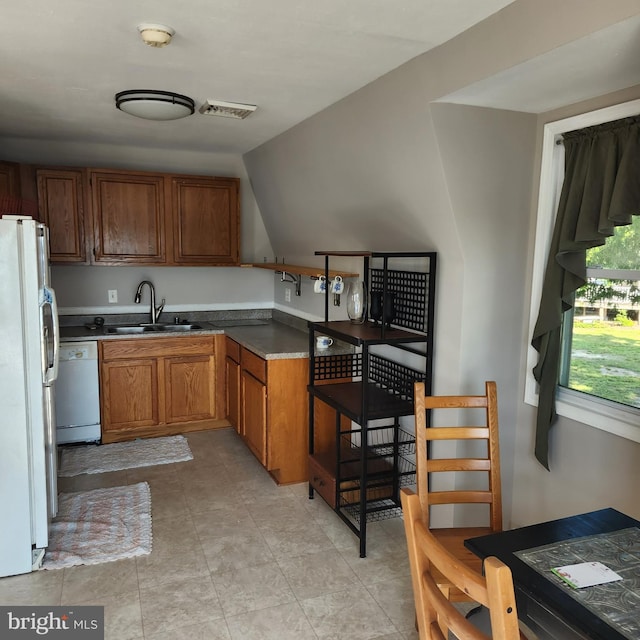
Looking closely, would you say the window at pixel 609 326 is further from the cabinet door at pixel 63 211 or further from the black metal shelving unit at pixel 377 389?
the cabinet door at pixel 63 211

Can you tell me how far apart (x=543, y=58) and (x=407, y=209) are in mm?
1055

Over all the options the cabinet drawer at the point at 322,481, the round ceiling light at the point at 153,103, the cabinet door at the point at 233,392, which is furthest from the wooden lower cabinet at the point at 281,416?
the round ceiling light at the point at 153,103

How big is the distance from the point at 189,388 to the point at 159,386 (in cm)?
23

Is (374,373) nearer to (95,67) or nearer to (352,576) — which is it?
(352,576)

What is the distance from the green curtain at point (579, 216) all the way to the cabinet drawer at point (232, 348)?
85.9 inches

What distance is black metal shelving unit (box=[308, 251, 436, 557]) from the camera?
2707 millimetres

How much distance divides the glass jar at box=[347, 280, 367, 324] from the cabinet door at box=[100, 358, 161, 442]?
73.7 inches

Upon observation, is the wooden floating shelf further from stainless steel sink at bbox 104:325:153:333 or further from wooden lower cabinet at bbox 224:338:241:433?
stainless steel sink at bbox 104:325:153:333

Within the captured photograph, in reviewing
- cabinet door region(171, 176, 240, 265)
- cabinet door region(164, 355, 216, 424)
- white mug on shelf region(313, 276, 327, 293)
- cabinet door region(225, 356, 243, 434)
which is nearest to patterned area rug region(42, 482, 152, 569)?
cabinet door region(225, 356, 243, 434)

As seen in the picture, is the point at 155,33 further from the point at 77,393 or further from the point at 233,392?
the point at 77,393

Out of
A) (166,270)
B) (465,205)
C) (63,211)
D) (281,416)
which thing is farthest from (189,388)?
(465,205)

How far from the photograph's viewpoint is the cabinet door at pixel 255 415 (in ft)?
11.4

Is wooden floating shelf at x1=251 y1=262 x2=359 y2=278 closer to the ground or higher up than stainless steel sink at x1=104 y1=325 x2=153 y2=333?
higher up

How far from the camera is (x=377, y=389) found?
3135 mm
